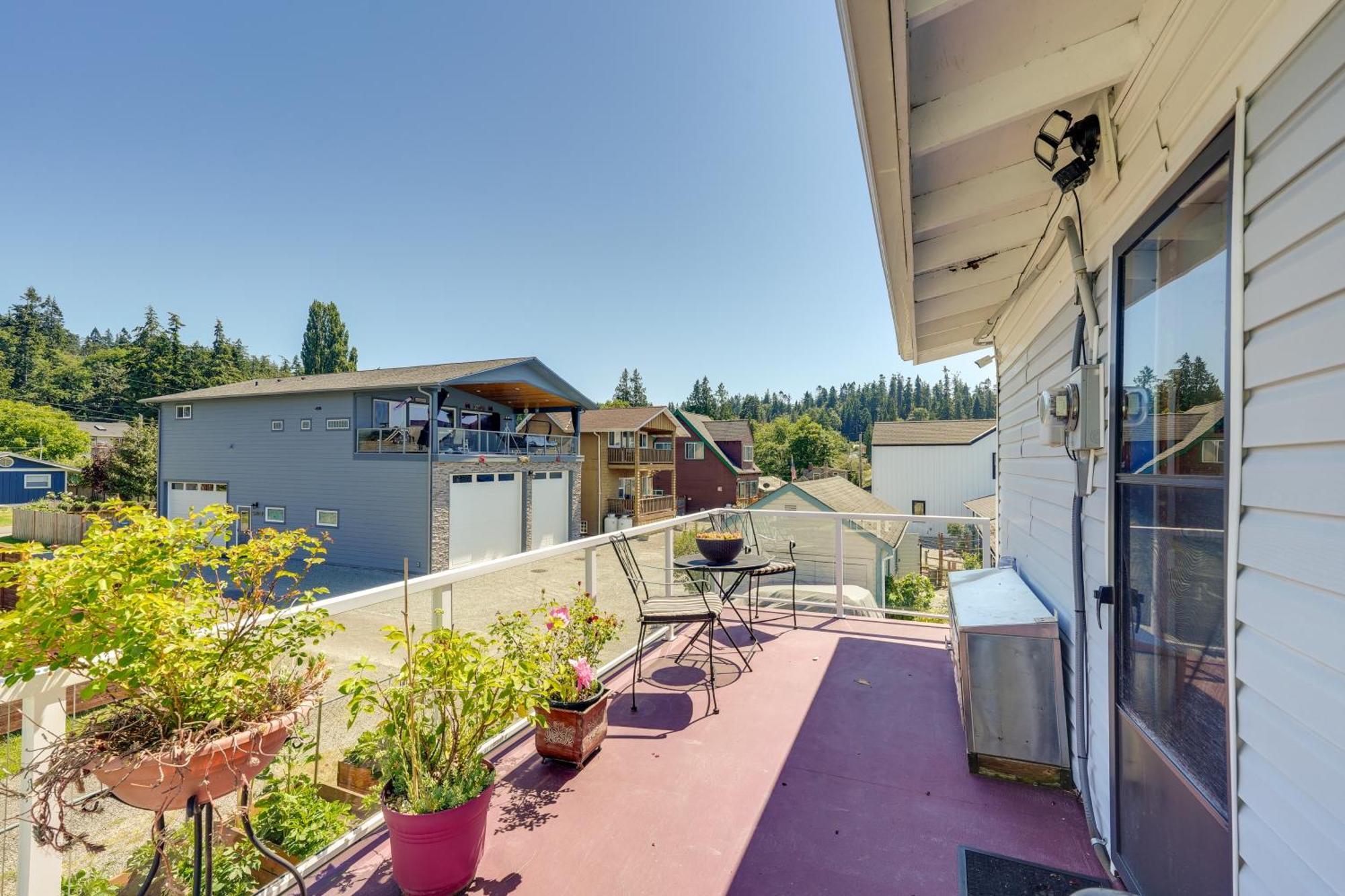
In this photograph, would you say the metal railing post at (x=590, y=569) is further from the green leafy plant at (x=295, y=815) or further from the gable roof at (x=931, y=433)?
the gable roof at (x=931, y=433)

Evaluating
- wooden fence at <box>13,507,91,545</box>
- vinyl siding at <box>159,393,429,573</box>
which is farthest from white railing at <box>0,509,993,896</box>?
wooden fence at <box>13,507,91,545</box>

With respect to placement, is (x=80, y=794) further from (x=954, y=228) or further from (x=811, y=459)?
(x=811, y=459)

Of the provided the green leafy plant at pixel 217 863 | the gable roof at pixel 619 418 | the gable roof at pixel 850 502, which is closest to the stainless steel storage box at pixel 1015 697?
the gable roof at pixel 850 502

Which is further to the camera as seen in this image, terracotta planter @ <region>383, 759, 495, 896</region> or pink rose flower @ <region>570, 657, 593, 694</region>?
pink rose flower @ <region>570, 657, 593, 694</region>

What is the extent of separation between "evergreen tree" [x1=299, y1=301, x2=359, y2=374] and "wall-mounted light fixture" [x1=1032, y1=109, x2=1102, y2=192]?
46.3 metres

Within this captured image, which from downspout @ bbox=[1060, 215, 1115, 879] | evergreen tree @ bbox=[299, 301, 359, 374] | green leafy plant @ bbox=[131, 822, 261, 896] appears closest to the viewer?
green leafy plant @ bbox=[131, 822, 261, 896]

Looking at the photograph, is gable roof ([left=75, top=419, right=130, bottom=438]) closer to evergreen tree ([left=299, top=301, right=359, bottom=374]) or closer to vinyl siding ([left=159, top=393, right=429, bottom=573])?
evergreen tree ([left=299, top=301, right=359, bottom=374])

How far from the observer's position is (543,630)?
2656 millimetres

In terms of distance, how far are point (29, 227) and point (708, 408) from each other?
48.2 metres

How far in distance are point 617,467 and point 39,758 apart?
65.4 feet

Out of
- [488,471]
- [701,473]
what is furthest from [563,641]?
[701,473]

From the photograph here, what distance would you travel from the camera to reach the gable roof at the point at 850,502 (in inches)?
220

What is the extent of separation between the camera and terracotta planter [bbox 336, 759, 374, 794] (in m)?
2.12

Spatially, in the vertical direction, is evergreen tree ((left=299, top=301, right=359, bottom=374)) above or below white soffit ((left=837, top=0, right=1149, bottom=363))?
Answer: above
